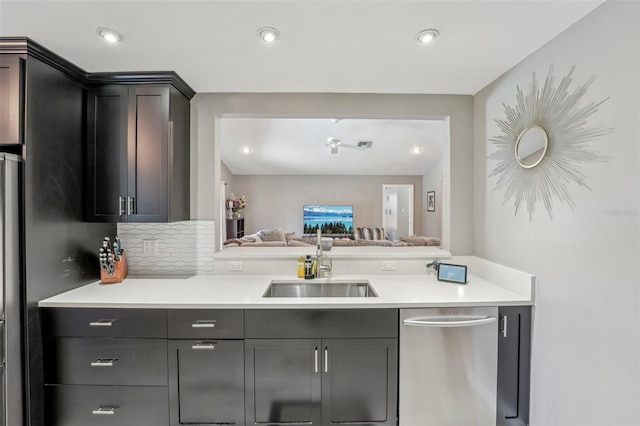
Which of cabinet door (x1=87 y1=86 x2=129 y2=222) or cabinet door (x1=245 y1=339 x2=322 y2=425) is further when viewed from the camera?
cabinet door (x1=87 y1=86 x2=129 y2=222)

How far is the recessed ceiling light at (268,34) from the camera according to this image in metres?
1.48

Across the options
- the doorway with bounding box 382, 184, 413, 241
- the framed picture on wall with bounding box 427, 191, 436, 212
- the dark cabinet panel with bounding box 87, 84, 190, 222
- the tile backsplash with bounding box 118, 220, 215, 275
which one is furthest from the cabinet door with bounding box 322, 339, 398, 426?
the doorway with bounding box 382, 184, 413, 241

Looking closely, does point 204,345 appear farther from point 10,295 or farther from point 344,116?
point 344,116

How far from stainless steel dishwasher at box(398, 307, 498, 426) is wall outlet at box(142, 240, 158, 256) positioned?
1.91 meters

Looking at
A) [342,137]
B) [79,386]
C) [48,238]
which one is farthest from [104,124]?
[342,137]

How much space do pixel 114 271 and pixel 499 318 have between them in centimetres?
257

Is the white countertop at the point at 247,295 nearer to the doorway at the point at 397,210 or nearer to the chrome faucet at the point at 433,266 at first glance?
the chrome faucet at the point at 433,266

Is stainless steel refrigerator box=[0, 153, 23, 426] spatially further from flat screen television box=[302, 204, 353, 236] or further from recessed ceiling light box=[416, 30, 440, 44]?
flat screen television box=[302, 204, 353, 236]

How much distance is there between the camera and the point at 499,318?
170cm

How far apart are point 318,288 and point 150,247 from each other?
1.37m

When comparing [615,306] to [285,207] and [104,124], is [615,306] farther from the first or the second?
[285,207]

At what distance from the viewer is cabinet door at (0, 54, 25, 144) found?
61.4 inches

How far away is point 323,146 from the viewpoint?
654cm

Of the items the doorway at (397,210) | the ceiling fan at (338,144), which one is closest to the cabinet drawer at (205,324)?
the ceiling fan at (338,144)
